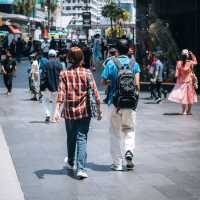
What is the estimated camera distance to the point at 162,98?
907 inches

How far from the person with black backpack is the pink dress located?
7991mm

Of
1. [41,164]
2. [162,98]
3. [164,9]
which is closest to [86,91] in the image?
[41,164]

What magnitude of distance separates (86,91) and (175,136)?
175 inches

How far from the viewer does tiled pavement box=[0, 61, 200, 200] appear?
8.54 m


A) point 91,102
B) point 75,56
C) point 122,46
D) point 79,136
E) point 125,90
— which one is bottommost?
point 79,136

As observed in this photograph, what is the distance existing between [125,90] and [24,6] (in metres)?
102

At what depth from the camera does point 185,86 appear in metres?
18.0

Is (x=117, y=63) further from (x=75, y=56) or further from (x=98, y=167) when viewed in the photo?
(x=98, y=167)

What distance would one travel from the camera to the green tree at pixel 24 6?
355ft

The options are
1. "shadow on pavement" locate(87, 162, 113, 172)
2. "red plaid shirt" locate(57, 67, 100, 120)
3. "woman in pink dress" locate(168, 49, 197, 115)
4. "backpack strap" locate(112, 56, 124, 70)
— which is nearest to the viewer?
"red plaid shirt" locate(57, 67, 100, 120)

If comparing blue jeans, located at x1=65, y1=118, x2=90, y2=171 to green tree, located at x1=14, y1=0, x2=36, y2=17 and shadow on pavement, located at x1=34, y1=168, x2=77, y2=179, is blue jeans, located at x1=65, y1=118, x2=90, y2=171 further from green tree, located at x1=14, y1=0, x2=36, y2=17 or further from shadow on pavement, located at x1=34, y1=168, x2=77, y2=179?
green tree, located at x1=14, y1=0, x2=36, y2=17

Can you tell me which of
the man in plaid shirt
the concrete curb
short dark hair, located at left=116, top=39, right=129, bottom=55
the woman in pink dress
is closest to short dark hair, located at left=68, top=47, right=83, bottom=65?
the man in plaid shirt

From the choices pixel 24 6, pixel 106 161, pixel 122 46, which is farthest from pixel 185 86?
pixel 24 6

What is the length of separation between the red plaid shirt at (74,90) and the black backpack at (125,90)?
0.40 m
